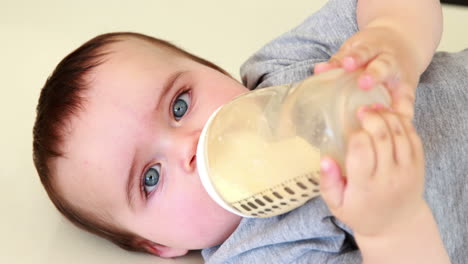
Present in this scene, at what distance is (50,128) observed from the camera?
0.71 meters

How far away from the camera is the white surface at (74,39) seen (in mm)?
765

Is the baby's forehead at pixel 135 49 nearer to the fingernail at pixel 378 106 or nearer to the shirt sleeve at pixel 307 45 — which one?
the shirt sleeve at pixel 307 45

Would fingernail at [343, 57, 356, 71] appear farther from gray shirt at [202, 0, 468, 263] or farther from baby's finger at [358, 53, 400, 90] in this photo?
gray shirt at [202, 0, 468, 263]

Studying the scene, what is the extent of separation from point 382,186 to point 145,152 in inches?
12.6

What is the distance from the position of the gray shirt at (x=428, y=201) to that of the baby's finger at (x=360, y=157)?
193 millimetres

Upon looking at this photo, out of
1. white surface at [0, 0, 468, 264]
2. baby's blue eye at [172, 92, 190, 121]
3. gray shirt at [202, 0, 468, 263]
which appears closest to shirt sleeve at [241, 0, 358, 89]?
gray shirt at [202, 0, 468, 263]

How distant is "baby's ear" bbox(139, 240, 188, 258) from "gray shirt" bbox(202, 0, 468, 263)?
0.04 m

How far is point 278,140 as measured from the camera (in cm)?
53

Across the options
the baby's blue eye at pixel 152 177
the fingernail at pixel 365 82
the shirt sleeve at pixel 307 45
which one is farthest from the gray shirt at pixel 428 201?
the fingernail at pixel 365 82

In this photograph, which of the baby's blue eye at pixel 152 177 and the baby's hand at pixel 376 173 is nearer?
the baby's hand at pixel 376 173

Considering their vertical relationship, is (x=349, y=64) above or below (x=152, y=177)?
above

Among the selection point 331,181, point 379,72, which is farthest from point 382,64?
point 331,181

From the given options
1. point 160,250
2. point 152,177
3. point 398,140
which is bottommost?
point 160,250

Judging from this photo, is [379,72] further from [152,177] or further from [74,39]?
[74,39]
